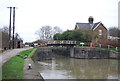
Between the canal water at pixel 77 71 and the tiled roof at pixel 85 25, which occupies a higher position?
the tiled roof at pixel 85 25

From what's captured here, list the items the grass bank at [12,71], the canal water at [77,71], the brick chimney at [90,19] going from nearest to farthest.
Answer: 1. the grass bank at [12,71]
2. the canal water at [77,71]
3. the brick chimney at [90,19]

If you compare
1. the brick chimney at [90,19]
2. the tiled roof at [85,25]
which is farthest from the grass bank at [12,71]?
the brick chimney at [90,19]

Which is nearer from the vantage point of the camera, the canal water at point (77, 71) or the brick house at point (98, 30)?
the canal water at point (77, 71)

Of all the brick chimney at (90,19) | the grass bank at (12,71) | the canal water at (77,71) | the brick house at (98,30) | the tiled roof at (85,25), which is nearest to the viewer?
the grass bank at (12,71)

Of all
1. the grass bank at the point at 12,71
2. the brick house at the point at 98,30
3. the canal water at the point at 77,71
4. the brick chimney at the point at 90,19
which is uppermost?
the brick chimney at the point at 90,19

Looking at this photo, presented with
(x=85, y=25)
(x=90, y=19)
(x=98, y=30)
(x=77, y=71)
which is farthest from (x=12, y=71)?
(x=90, y=19)

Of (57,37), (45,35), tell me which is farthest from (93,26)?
(45,35)

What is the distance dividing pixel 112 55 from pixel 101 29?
14193mm

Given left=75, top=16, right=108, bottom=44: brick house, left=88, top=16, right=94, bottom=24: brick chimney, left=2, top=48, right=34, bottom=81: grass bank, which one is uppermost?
left=88, top=16, right=94, bottom=24: brick chimney

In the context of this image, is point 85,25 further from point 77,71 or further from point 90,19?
point 77,71

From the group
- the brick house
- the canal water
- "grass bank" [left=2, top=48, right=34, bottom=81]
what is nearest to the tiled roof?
the brick house

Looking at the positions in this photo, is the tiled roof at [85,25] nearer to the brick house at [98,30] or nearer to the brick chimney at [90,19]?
the brick house at [98,30]

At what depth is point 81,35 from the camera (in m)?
45.0

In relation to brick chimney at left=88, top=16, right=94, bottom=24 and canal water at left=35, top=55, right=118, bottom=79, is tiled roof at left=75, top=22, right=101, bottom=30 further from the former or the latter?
canal water at left=35, top=55, right=118, bottom=79
